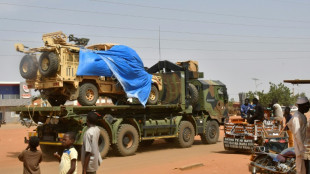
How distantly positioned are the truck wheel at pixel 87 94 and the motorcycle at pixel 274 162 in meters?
6.26

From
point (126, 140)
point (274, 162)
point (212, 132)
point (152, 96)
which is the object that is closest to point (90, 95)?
point (126, 140)

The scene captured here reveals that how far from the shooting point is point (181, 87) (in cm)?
1731

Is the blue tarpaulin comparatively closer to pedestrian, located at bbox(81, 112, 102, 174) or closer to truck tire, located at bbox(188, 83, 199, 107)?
truck tire, located at bbox(188, 83, 199, 107)

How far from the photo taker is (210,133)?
18.5m

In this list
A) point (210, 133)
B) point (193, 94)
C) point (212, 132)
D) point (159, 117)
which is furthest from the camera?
point (212, 132)

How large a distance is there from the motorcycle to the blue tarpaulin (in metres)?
6.45

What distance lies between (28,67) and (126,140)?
13.8 ft

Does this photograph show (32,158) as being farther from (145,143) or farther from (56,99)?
(145,143)

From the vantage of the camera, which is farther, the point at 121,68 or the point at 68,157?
the point at 121,68

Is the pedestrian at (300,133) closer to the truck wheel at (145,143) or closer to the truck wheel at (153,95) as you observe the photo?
the truck wheel at (153,95)

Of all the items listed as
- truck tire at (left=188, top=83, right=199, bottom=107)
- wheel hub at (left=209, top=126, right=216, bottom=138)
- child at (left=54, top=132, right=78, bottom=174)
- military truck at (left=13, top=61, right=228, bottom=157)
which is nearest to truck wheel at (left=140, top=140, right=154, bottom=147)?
military truck at (left=13, top=61, right=228, bottom=157)

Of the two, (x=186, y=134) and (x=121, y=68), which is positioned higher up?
(x=121, y=68)

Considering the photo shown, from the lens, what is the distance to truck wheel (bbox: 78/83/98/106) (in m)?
13.7

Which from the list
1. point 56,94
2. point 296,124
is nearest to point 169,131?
point 56,94
